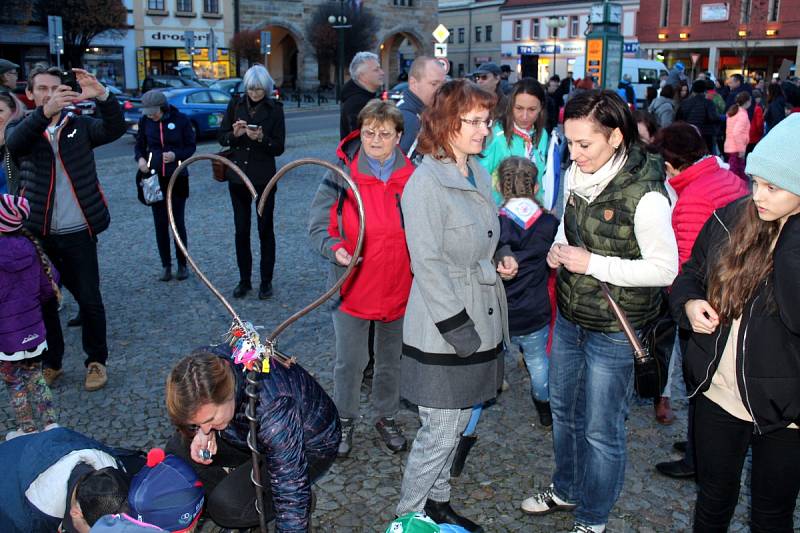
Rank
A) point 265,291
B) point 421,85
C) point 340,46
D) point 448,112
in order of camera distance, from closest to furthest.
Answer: point 448,112 → point 421,85 → point 265,291 → point 340,46

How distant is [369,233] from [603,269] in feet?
4.36

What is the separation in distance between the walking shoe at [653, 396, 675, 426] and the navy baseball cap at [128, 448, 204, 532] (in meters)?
2.92

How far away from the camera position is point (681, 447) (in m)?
4.04

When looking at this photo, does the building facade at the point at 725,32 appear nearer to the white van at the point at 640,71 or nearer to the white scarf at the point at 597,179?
the white van at the point at 640,71

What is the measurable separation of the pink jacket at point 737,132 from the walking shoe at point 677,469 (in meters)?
10.0

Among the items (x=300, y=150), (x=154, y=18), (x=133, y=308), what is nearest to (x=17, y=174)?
(x=133, y=308)

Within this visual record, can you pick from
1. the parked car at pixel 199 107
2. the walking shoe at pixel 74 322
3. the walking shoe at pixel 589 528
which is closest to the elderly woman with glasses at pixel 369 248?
the walking shoe at pixel 589 528

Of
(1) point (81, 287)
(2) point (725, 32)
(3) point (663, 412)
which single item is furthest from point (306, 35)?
(3) point (663, 412)

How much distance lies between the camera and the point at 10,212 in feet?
12.8

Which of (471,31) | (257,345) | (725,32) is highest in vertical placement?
(471,31)

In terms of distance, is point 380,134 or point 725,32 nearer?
point 380,134

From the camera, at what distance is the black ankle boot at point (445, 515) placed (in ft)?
10.9

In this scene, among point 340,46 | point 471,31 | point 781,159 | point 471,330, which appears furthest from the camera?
point 471,31

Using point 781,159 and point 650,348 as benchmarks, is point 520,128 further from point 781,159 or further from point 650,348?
point 781,159
